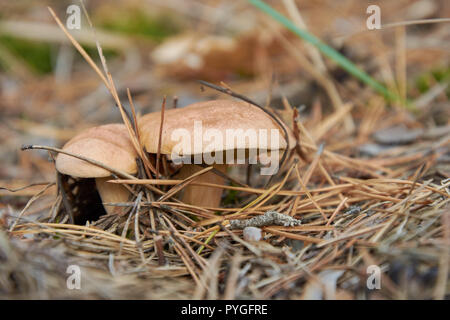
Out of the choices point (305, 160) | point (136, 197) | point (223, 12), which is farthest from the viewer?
point (223, 12)

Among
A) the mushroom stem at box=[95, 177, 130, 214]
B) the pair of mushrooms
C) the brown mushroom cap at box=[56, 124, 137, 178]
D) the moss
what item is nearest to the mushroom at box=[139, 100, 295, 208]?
the pair of mushrooms

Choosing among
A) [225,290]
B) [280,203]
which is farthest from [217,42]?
[225,290]

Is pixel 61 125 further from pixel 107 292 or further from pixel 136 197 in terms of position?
pixel 107 292

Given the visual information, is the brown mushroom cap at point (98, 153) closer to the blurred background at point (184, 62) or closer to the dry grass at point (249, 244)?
the dry grass at point (249, 244)

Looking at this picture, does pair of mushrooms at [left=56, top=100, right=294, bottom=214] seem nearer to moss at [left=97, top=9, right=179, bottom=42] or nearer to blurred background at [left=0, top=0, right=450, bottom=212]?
blurred background at [left=0, top=0, right=450, bottom=212]

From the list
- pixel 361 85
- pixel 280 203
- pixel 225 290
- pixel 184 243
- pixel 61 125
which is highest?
pixel 361 85

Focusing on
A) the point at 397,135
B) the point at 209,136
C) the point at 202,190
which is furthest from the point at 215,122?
the point at 397,135

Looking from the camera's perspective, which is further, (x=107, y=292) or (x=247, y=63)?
(x=247, y=63)
